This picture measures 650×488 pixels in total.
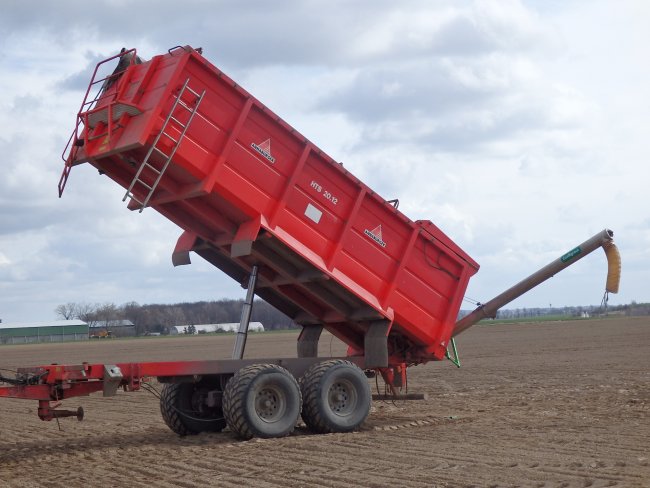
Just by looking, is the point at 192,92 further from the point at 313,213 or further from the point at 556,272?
the point at 556,272

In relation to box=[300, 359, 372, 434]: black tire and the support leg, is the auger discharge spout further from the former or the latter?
the support leg

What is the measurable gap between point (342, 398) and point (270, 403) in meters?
1.19

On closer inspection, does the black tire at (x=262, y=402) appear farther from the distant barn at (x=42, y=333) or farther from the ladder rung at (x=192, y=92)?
the distant barn at (x=42, y=333)

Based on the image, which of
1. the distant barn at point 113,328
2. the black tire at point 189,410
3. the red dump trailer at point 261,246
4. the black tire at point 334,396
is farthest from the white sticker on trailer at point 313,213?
the distant barn at point 113,328

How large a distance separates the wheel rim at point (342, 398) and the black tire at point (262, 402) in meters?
0.71

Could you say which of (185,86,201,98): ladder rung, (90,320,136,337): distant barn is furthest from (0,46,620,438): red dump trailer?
(90,320,136,337): distant barn

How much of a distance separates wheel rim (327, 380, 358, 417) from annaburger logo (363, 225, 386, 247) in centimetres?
195

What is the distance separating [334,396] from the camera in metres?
12.6

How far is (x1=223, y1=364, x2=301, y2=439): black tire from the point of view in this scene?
1148cm

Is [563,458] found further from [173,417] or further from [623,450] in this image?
[173,417]

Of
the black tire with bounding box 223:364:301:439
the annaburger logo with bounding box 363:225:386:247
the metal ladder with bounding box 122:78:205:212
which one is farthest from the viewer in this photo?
the annaburger logo with bounding box 363:225:386:247

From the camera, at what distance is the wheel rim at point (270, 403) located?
11766 millimetres

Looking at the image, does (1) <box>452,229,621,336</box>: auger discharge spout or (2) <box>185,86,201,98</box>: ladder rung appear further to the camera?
(1) <box>452,229,621,336</box>: auger discharge spout

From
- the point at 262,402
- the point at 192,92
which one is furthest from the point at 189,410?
the point at 192,92
